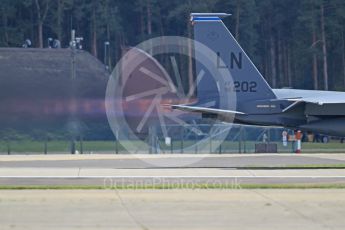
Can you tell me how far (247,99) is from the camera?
105 feet

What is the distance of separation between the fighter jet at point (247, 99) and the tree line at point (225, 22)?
127 ft

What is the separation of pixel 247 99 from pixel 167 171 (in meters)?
8.08

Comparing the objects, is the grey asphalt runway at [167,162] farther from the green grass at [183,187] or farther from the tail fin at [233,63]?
the green grass at [183,187]

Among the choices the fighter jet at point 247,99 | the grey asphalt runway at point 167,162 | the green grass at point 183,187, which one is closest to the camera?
the green grass at point 183,187

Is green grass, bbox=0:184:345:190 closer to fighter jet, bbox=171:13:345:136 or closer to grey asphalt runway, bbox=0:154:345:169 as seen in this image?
grey asphalt runway, bbox=0:154:345:169

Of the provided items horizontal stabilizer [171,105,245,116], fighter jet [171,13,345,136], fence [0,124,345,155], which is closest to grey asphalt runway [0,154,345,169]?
fighter jet [171,13,345,136]

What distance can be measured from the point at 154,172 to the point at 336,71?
56480mm

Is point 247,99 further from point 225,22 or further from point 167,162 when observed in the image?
point 225,22

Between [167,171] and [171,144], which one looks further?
[171,144]
